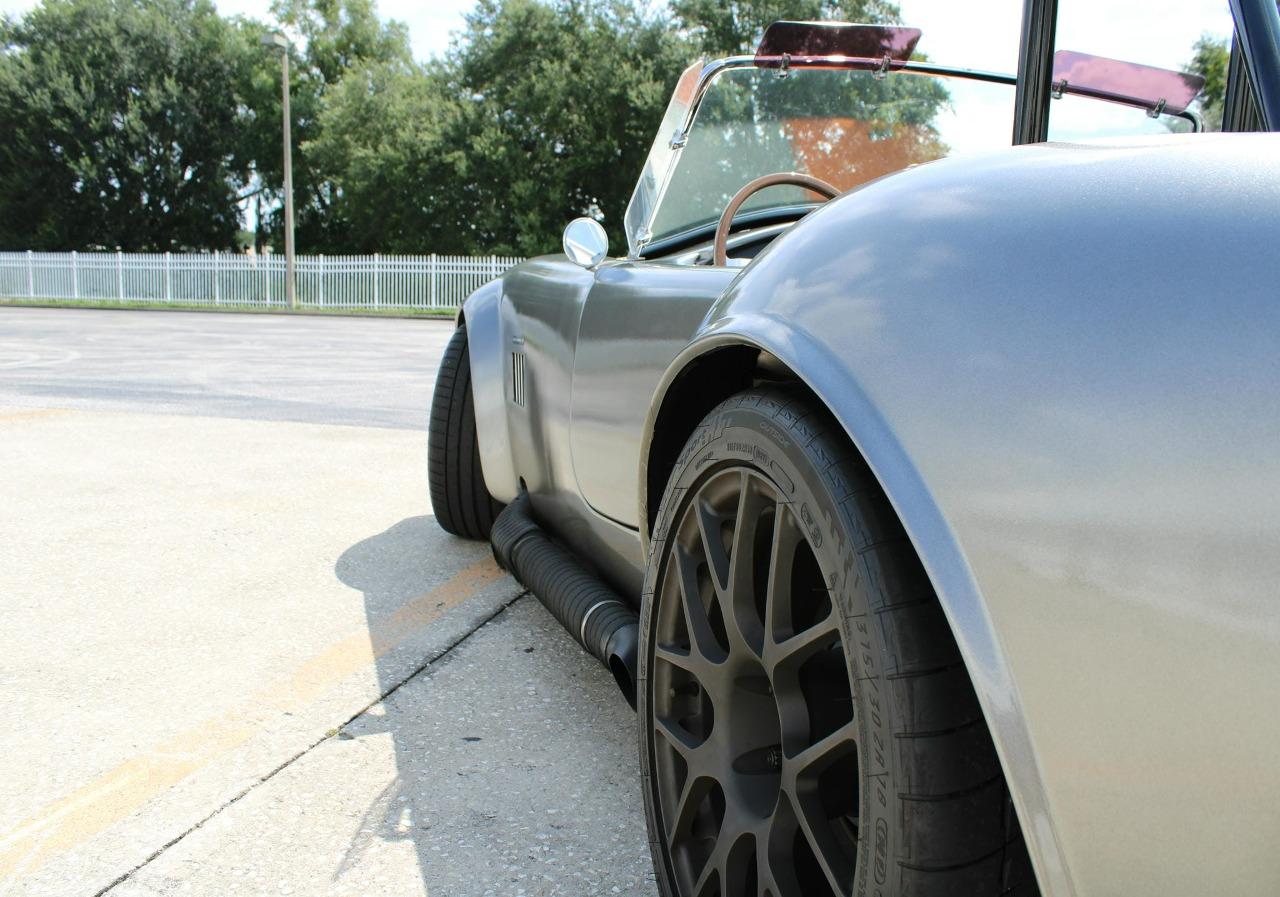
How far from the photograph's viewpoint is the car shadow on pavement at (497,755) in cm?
187

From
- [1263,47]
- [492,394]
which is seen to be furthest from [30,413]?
[1263,47]

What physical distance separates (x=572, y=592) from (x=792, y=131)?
123 centimetres

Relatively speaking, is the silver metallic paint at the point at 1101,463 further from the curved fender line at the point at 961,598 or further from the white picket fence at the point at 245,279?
the white picket fence at the point at 245,279

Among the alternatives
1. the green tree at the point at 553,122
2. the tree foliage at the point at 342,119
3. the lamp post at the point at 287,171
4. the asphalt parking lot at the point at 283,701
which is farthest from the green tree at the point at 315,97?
the asphalt parking lot at the point at 283,701

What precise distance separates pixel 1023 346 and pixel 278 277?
1153 inches

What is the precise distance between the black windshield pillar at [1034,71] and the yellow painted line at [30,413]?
6.44m

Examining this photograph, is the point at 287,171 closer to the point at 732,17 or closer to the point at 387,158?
the point at 387,158

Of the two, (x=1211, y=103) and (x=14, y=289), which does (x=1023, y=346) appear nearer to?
(x=1211, y=103)

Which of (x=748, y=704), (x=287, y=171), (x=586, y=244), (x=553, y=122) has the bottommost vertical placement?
(x=748, y=704)

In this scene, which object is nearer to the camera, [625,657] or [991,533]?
[991,533]

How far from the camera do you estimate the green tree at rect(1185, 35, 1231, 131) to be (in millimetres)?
1746

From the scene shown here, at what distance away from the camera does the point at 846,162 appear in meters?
2.76

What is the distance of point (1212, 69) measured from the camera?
1857 mm

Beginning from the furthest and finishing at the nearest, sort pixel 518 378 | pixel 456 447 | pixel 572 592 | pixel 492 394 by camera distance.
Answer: pixel 456 447 < pixel 492 394 < pixel 518 378 < pixel 572 592
